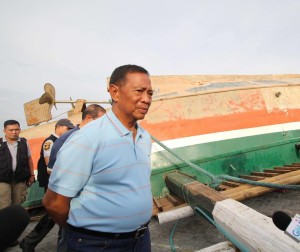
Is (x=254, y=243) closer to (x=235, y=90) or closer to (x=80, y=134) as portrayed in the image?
(x=80, y=134)

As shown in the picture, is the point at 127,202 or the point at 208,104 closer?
the point at 127,202

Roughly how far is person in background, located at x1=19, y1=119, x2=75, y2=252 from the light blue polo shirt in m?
2.01

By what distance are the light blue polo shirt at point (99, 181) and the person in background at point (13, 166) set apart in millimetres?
3254

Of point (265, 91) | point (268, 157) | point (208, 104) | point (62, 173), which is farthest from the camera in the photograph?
point (265, 91)

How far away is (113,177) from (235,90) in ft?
16.7

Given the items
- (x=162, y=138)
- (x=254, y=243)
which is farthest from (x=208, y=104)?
(x=254, y=243)

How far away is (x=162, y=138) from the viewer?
16.5ft

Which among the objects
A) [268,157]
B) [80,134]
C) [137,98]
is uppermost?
[137,98]

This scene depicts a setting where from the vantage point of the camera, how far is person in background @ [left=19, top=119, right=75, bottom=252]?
9.78ft

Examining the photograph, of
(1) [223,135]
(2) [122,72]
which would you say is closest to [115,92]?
(2) [122,72]

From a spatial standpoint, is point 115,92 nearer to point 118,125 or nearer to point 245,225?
point 118,125

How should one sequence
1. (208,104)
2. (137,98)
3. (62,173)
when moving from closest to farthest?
(62,173) → (137,98) → (208,104)

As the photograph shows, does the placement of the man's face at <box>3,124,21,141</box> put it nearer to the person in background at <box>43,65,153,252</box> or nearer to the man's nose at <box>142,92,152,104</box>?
the person in background at <box>43,65,153,252</box>

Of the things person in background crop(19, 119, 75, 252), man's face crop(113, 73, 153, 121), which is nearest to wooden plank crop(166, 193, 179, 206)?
person in background crop(19, 119, 75, 252)
